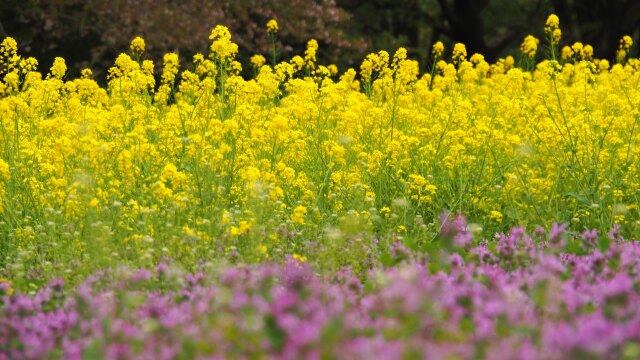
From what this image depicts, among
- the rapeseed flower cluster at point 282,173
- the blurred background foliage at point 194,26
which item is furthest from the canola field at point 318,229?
the blurred background foliage at point 194,26

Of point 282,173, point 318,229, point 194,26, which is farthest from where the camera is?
point 194,26

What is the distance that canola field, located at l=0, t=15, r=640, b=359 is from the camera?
2738 mm

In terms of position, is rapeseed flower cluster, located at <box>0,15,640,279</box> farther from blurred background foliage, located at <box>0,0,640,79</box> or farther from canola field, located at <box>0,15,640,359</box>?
blurred background foliage, located at <box>0,0,640,79</box>

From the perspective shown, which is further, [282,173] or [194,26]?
[194,26]

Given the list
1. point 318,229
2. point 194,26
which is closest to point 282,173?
point 318,229

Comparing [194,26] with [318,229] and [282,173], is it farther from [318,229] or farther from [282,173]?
[318,229]

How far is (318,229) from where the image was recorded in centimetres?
595

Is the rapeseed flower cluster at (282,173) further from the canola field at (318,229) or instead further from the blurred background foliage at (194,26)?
the blurred background foliage at (194,26)

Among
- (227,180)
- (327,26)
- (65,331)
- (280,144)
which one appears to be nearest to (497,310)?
(65,331)

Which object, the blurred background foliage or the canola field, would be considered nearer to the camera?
the canola field

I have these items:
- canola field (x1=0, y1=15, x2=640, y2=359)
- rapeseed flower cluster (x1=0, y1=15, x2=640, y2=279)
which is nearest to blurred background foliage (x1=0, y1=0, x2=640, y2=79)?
canola field (x1=0, y1=15, x2=640, y2=359)

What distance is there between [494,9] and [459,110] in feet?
61.3

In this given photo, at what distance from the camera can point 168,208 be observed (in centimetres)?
564

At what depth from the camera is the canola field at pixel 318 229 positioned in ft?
8.98
